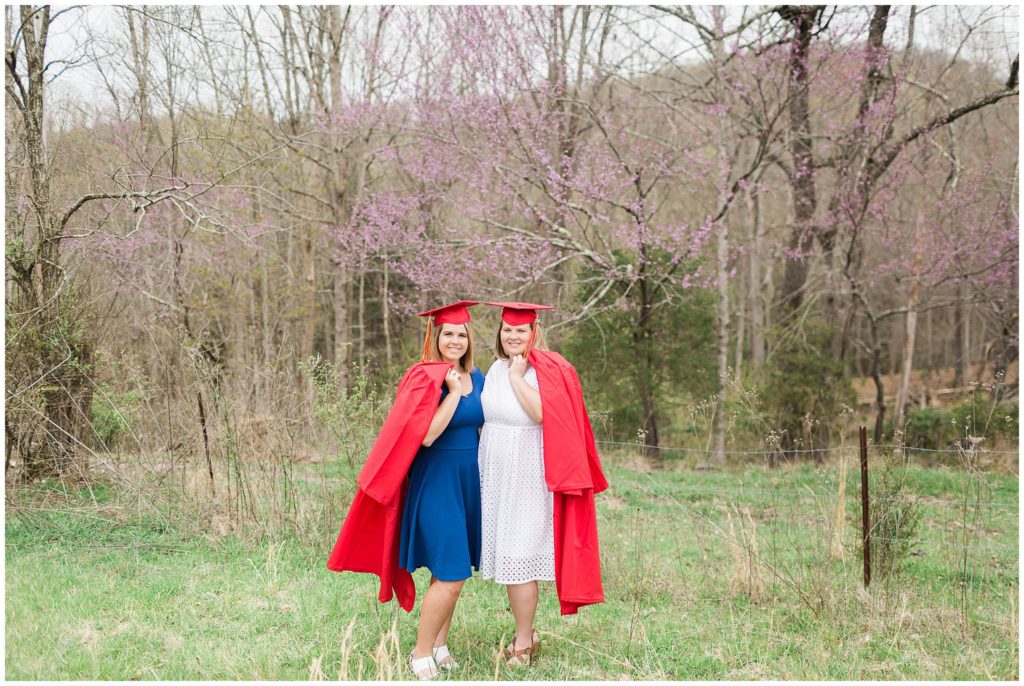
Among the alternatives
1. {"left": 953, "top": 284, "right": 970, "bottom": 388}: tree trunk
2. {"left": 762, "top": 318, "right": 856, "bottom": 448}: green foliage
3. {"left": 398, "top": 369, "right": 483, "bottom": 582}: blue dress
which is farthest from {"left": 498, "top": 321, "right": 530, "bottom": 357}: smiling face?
{"left": 953, "top": 284, "right": 970, "bottom": 388}: tree trunk

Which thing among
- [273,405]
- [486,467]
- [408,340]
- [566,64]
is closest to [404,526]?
[486,467]

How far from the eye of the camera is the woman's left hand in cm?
368

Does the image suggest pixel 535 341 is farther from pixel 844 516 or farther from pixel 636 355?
pixel 636 355

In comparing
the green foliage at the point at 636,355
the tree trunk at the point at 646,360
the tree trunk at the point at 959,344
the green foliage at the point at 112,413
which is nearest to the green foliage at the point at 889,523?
the green foliage at the point at 112,413

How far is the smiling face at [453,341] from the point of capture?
3.71 meters

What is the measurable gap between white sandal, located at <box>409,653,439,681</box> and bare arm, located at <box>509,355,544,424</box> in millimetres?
1142

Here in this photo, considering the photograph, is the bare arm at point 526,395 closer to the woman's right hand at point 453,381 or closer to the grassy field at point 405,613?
the woman's right hand at point 453,381

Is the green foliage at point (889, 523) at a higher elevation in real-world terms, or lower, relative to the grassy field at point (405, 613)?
higher

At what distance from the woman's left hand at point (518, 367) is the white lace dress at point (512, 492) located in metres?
0.05

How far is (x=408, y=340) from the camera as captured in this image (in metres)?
15.8

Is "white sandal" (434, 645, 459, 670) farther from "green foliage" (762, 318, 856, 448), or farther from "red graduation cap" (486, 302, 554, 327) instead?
"green foliage" (762, 318, 856, 448)

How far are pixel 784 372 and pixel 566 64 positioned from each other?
16.6 ft

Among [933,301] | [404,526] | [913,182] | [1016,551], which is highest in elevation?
[913,182]

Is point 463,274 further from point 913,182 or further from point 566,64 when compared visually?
point 913,182
